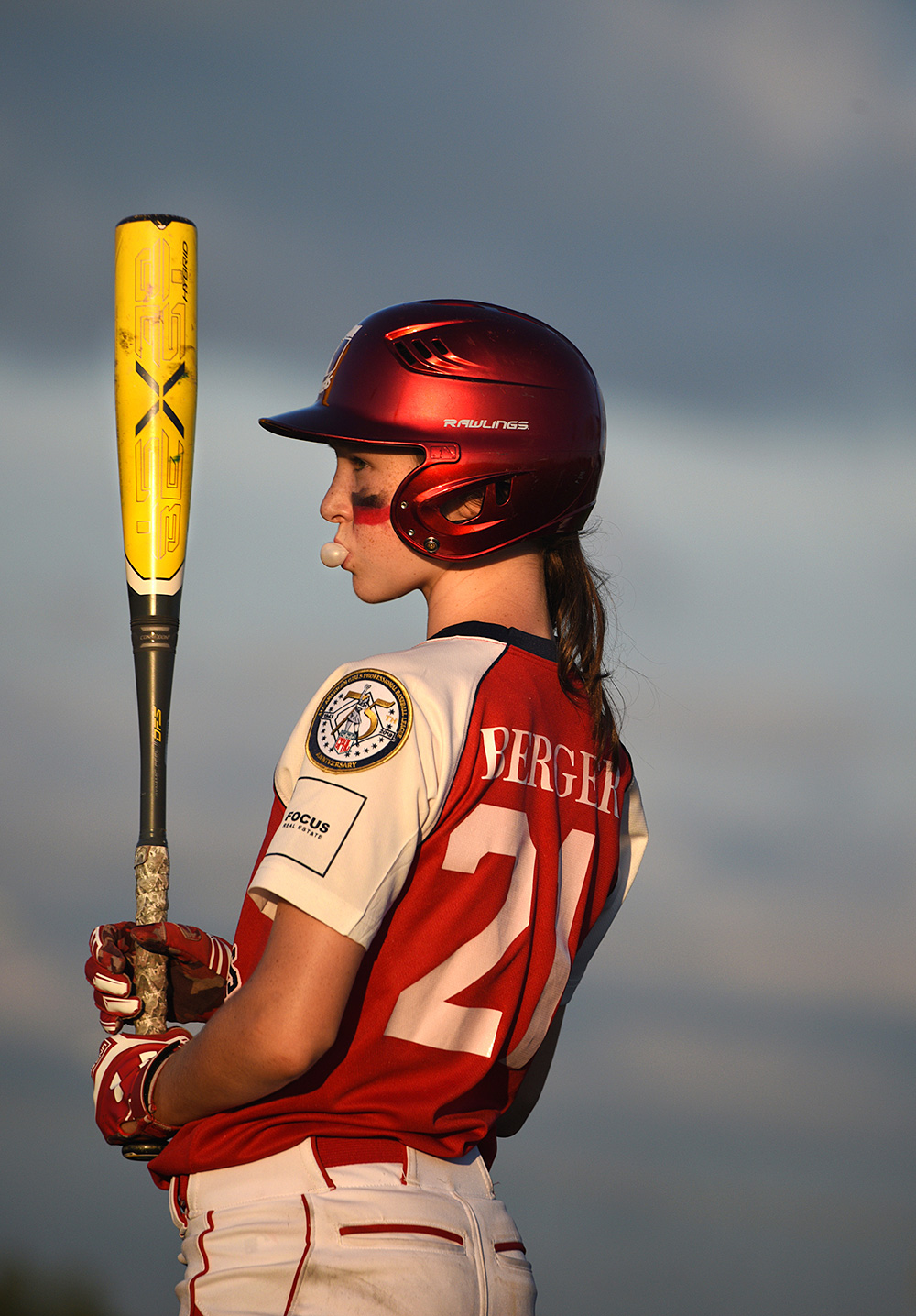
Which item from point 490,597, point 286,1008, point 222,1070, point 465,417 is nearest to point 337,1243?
point 222,1070

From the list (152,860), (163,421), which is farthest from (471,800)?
(163,421)

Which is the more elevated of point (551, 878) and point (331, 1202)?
point (551, 878)

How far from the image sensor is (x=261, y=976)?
322cm

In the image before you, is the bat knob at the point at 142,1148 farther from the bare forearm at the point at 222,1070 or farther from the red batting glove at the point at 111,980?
the red batting glove at the point at 111,980

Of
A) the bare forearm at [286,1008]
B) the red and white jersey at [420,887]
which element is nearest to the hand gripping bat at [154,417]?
the red and white jersey at [420,887]

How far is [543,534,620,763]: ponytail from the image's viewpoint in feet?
13.6

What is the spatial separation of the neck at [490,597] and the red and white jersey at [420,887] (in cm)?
25

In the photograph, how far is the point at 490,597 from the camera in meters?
4.21

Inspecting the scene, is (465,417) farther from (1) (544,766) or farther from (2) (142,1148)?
(2) (142,1148)

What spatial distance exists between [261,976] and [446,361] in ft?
6.74

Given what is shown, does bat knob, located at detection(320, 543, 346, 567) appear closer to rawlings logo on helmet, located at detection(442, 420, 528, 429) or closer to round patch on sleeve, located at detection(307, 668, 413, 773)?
rawlings logo on helmet, located at detection(442, 420, 528, 429)

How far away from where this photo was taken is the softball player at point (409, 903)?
3.29 metres

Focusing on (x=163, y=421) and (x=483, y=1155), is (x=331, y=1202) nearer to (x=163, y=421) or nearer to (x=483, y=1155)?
(x=483, y=1155)

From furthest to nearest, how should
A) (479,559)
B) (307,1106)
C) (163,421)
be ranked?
(163,421) → (479,559) → (307,1106)
